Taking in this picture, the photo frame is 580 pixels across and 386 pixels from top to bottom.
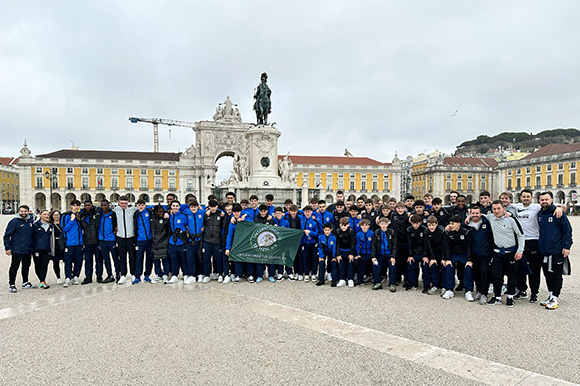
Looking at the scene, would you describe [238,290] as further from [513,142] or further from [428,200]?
[513,142]

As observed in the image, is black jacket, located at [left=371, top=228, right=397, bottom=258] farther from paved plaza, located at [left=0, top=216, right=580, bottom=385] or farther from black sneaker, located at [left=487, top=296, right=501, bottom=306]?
black sneaker, located at [left=487, top=296, right=501, bottom=306]

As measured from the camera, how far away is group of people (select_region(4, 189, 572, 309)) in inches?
237

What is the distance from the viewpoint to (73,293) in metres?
6.55

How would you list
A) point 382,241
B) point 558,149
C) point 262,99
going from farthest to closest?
point 558,149
point 262,99
point 382,241

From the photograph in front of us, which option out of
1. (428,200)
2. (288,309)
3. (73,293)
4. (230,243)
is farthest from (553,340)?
(73,293)

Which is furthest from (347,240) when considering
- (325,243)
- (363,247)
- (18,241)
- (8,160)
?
(8,160)

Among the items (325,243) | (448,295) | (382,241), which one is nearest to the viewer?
(448,295)

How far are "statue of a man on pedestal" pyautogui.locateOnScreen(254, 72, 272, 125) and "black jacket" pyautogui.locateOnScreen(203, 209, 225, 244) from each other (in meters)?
14.1

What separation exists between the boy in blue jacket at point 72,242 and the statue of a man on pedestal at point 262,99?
14653 mm

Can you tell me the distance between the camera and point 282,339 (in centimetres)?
433

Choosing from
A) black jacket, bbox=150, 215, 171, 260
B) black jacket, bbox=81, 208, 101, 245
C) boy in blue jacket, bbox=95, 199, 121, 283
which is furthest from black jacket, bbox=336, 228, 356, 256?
black jacket, bbox=81, 208, 101, 245

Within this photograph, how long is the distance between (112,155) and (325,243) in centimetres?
7592

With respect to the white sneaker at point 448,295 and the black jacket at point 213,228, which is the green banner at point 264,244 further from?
the white sneaker at point 448,295

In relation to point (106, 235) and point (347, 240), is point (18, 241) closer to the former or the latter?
point (106, 235)
